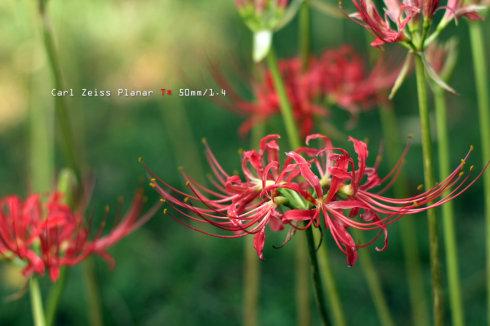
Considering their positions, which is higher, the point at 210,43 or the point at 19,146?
the point at 210,43

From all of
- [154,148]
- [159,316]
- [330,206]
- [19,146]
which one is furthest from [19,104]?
[330,206]

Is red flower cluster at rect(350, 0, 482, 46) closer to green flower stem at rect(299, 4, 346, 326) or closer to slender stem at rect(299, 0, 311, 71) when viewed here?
green flower stem at rect(299, 4, 346, 326)

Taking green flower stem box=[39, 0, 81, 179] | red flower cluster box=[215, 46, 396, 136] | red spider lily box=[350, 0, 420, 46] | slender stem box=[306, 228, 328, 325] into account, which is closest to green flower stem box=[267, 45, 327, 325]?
slender stem box=[306, 228, 328, 325]

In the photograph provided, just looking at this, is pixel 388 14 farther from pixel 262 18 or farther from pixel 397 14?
pixel 262 18

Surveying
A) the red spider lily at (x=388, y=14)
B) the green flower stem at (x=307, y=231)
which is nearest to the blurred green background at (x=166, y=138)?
the green flower stem at (x=307, y=231)

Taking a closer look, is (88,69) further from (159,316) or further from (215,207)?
(215,207)

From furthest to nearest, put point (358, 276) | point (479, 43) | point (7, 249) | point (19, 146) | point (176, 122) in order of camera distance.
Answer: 1. point (19, 146)
2. point (176, 122)
3. point (358, 276)
4. point (479, 43)
5. point (7, 249)

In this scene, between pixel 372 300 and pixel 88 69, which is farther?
pixel 88 69

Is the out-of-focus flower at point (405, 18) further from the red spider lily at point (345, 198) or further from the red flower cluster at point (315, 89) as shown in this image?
the red flower cluster at point (315, 89)
